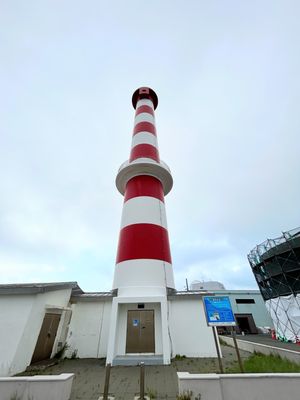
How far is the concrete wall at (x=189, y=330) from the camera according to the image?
351 inches

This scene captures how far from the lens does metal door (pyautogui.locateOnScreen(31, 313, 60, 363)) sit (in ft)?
25.9

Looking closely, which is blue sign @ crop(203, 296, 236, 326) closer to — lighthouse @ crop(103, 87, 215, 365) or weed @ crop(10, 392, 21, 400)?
lighthouse @ crop(103, 87, 215, 365)

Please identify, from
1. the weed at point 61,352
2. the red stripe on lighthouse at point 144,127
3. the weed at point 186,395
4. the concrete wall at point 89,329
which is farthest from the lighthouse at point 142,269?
the weed at point 186,395

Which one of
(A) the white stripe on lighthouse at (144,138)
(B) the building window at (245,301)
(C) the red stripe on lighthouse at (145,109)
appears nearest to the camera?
(A) the white stripe on lighthouse at (144,138)

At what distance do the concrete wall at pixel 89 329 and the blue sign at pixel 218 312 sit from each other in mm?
6065

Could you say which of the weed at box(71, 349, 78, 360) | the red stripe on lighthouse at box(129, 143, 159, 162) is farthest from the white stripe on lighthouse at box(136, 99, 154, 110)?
the weed at box(71, 349, 78, 360)

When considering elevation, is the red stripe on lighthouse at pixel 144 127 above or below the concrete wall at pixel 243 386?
above

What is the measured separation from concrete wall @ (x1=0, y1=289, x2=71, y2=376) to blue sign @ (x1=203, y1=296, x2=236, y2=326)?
6.62m

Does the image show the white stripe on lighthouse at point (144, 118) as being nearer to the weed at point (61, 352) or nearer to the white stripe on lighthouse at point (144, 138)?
the white stripe on lighthouse at point (144, 138)

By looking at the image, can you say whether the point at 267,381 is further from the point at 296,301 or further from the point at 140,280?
the point at 296,301

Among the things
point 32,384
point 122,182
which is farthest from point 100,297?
point 122,182

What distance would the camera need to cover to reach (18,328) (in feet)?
22.9

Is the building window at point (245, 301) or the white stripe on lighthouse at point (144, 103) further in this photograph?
the building window at point (245, 301)

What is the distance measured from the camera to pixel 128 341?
842cm
